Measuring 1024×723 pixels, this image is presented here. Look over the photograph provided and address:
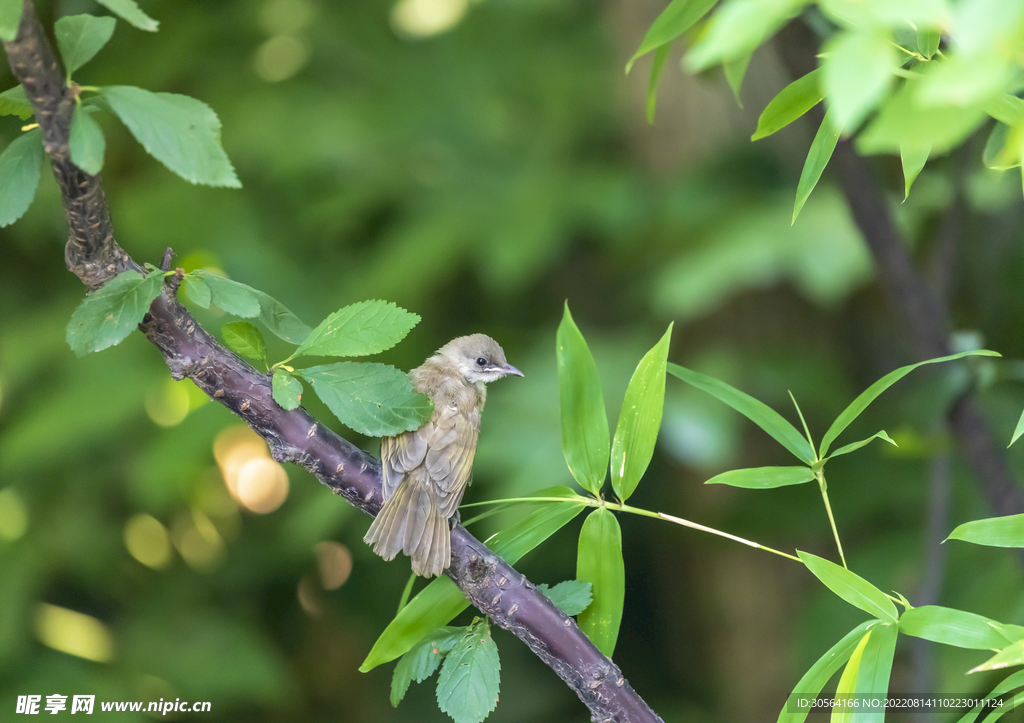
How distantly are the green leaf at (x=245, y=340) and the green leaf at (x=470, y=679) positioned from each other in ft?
1.05

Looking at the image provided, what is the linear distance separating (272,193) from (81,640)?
1.52 m

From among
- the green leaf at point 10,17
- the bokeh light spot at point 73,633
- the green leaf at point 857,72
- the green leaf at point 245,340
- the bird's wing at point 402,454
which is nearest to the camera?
the green leaf at point 857,72

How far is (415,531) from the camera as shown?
0.69m

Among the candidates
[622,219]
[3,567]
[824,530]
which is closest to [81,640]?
[3,567]

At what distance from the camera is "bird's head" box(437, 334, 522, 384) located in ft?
3.65

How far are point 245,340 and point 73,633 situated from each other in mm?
2028

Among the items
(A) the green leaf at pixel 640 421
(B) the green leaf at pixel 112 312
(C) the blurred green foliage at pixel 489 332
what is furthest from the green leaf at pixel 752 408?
(C) the blurred green foliage at pixel 489 332

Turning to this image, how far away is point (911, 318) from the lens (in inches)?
54.5

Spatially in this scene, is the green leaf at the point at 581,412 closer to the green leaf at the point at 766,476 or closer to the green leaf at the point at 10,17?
the green leaf at the point at 766,476

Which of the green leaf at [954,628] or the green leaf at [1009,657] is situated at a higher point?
the green leaf at [1009,657]

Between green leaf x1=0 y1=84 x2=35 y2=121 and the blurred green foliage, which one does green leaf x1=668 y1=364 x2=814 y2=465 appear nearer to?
green leaf x1=0 y1=84 x2=35 y2=121

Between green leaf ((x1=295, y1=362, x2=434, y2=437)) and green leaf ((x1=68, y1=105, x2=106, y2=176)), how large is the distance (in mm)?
227

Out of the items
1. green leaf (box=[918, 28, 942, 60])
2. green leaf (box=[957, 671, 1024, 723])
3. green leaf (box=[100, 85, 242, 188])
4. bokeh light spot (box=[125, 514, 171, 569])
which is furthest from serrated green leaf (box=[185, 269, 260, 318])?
bokeh light spot (box=[125, 514, 171, 569])

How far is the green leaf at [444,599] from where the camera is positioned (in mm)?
715
